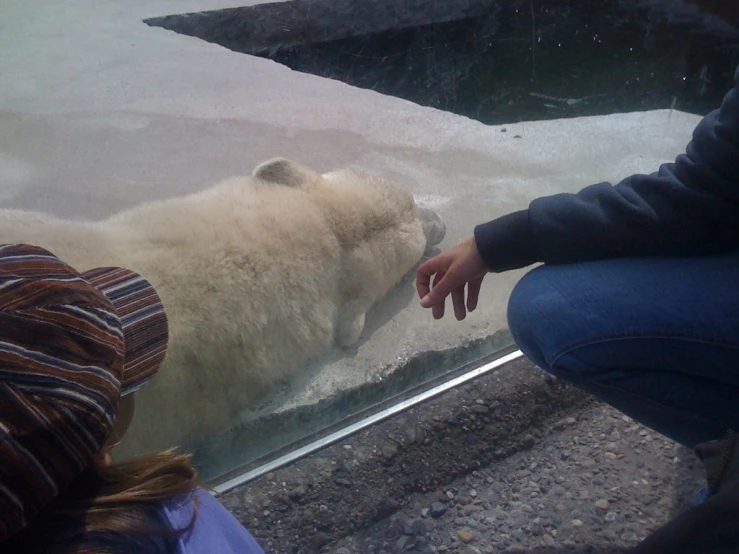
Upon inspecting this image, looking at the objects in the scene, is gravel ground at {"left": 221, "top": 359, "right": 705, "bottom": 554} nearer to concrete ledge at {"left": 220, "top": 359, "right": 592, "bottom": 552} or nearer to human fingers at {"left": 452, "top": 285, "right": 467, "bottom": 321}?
concrete ledge at {"left": 220, "top": 359, "right": 592, "bottom": 552}

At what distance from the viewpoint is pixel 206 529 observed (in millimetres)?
1081

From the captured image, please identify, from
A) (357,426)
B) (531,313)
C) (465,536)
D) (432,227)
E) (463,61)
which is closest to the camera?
(531,313)

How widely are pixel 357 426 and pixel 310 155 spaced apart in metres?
1.50

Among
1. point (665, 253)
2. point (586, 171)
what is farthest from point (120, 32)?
point (665, 253)

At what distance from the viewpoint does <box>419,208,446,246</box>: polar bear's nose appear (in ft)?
A: 8.45

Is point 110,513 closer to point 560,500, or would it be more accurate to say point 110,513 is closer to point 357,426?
point 357,426

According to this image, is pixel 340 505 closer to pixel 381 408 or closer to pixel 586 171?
pixel 381 408

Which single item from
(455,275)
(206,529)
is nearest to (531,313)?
(455,275)

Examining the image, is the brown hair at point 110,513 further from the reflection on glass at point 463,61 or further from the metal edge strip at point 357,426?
the reflection on glass at point 463,61

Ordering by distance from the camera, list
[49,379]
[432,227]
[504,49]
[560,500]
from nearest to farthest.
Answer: [49,379] < [560,500] < [432,227] < [504,49]

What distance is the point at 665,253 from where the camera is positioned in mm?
1478

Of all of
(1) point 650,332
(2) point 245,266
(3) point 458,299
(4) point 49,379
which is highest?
(4) point 49,379

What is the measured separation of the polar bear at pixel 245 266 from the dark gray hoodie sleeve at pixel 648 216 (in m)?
0.70

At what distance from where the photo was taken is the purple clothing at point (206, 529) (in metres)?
1.02
